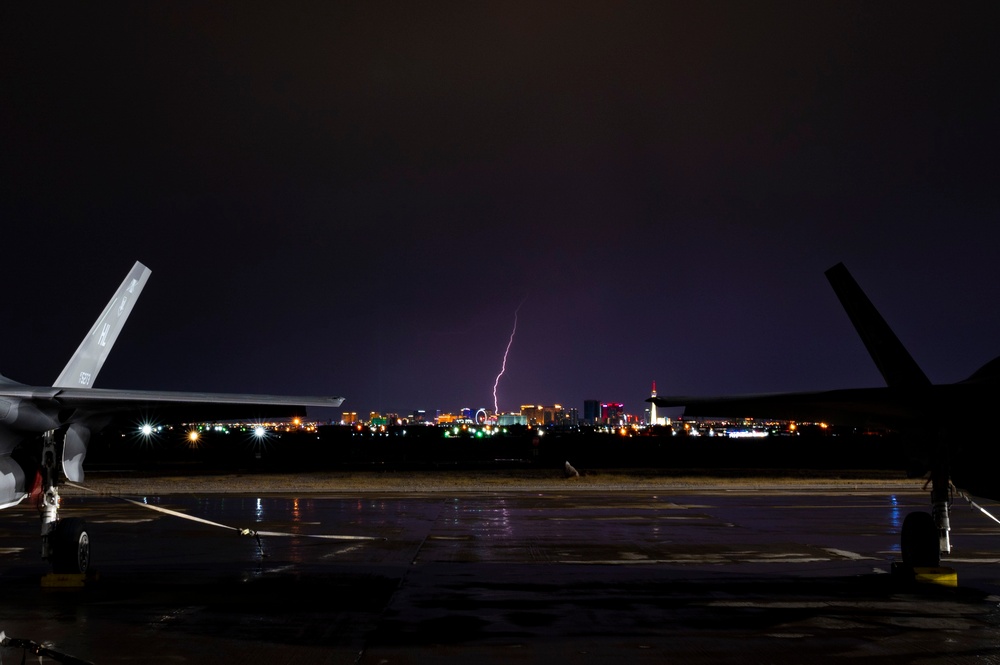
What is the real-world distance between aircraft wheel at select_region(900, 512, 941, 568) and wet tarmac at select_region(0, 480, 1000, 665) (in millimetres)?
530

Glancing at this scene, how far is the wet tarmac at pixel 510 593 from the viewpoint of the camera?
970 centimetres

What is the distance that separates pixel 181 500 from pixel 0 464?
17.6 m

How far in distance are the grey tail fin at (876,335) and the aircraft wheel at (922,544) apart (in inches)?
84.6

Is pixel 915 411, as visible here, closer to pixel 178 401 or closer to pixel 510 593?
pixel 510 593

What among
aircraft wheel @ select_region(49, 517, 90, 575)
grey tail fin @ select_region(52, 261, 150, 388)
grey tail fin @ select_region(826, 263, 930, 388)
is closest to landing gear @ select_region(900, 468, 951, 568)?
grey tail fin @ select_region(826, 263, 930, 388)

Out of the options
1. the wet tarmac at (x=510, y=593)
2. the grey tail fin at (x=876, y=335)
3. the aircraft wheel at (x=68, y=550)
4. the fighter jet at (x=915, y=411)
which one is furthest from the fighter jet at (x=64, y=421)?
the grey tail fin at (x=876, y=335)

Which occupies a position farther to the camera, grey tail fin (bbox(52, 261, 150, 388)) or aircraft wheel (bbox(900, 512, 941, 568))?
grey tail fin (bbox(52, 261, 150, 388))

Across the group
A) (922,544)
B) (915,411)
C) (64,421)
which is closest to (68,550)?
(64,421)

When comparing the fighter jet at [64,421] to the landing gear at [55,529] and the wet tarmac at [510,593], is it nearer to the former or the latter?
the landing gear at [55,529]

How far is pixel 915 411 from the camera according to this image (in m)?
12.8

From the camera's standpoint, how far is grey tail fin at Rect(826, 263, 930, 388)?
1439cm

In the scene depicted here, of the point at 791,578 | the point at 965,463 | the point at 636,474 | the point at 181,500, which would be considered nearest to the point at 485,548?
the point at 791,578

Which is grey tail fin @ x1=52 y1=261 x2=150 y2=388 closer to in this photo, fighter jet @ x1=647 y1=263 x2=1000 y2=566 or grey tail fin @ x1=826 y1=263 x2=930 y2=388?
fighter jet @ x1=647 y1=263 x2=1000 y2=566

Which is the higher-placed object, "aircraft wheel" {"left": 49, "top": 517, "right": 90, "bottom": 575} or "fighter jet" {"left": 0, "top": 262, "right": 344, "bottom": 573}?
"fighter jet" {"left": 0, "top": 262, "right": 344, "bottom": 573}
